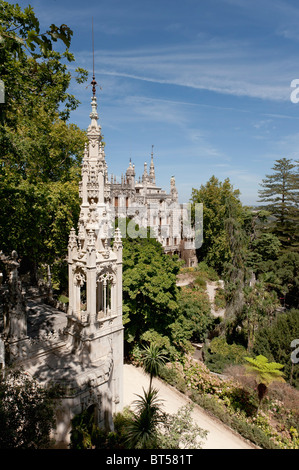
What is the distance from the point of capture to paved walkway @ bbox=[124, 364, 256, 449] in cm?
1205

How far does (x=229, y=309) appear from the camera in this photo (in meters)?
20.3

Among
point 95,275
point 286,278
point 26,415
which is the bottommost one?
point 286,278

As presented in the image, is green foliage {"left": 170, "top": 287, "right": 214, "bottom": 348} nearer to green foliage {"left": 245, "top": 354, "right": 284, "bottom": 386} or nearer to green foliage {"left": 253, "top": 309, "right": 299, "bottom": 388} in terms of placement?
green foliage {"left": 253, "top": 309, "right": 299, "bottom": 388}

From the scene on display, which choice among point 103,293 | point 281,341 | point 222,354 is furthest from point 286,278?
point 103,293

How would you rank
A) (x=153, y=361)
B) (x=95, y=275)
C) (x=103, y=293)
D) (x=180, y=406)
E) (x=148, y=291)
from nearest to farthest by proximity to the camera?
1. (x=95, y=275)
2. (x=103, y=293)
3. (x=180, y=406)
4. (x=153, y=361)
5. (x=148, y=291)

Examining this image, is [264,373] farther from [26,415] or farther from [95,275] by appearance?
[26,415]

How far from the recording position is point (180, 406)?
45.9ft

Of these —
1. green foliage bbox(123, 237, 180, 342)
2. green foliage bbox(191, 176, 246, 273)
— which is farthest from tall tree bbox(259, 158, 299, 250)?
green foliage bbox(123, 237, 180, 342)

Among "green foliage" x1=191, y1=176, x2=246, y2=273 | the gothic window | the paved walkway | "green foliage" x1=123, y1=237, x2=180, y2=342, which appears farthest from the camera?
"green foliage" x1=191, y1=176, x2=246, y2=273

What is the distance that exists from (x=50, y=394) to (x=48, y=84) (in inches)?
574

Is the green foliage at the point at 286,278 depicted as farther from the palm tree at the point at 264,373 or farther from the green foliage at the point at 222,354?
the palm tree at the point at 264,373

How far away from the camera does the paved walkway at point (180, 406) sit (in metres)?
12.0

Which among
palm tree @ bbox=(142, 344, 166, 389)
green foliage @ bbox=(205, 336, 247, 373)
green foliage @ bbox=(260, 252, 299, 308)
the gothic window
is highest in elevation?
the gothic window

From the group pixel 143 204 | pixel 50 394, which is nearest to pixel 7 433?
pixel 50 394
